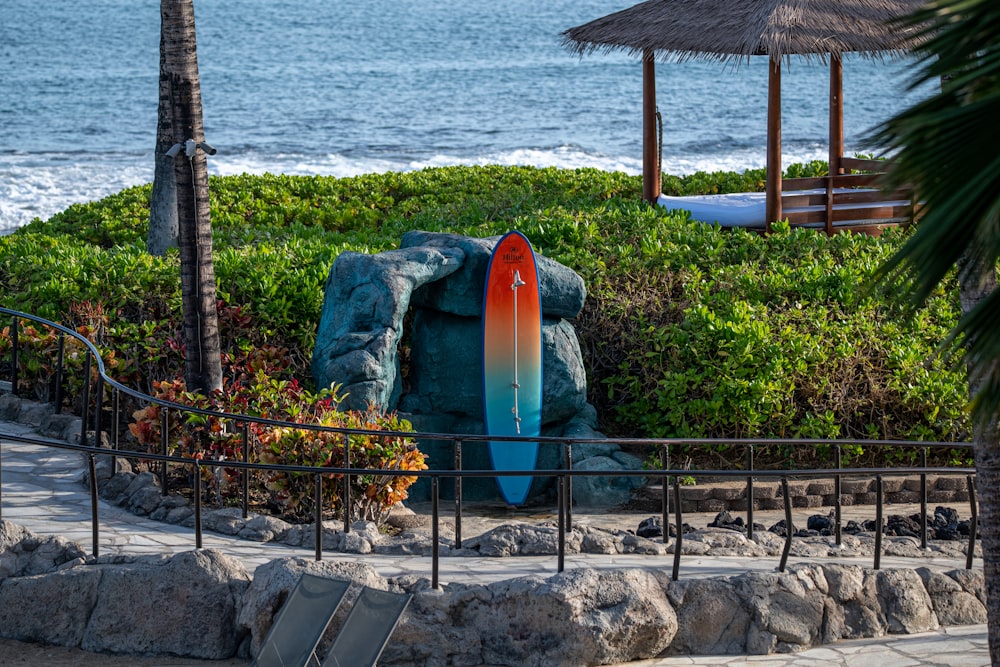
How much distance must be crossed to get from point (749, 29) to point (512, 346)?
537 centimetres

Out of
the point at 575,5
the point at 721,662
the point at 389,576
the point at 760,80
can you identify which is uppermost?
the point at 575,5

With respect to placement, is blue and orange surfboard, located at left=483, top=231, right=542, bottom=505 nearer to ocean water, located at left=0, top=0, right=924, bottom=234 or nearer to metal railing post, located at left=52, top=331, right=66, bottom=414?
metal railing post, located at left=52, top=331, right=66, bottom=414

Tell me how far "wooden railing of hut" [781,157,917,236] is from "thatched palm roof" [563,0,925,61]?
1.47m

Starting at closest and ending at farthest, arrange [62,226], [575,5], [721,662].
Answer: [721,662], [62,226], [575,5]

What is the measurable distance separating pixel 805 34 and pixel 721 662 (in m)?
8.40

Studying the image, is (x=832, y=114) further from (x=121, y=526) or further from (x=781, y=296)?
(x=121, y=526)

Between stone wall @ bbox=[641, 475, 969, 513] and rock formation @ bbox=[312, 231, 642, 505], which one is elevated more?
rock formation @ bbox=[312, 231, 642, 505]

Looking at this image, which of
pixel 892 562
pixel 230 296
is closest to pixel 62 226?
pixel 230 296

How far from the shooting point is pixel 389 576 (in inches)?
243

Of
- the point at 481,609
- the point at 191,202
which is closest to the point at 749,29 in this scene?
the point at 191,202

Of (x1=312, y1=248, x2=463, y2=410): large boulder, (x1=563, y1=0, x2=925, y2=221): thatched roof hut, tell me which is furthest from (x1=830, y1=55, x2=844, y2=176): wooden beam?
(x1=312, y1=248, x2=463, y2=410): large boulder

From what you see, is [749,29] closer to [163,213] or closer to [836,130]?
[836,130]

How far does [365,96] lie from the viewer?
5575 cm

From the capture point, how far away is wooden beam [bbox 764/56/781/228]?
12.8 m
